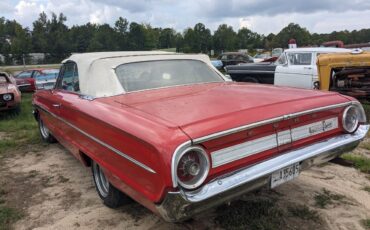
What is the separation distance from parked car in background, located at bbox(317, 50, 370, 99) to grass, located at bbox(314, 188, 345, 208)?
4741mm

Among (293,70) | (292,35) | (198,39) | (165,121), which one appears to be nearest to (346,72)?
(293,70)

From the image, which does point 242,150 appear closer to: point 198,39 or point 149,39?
point 198,39

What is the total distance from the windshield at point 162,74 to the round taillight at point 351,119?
1521 mm

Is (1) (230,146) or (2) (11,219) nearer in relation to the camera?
(1) (230,146)

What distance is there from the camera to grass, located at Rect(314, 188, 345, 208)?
3.73 metres

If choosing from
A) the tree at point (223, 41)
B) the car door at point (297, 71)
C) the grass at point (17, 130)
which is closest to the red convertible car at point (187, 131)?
the grass at point (17, 130)

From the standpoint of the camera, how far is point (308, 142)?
10.5 ft

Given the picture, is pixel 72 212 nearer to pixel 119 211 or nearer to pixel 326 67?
pixel 119 211

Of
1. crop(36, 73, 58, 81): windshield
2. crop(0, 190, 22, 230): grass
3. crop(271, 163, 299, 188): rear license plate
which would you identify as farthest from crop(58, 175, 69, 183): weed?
crop(36, 73, 58, 81): windshield

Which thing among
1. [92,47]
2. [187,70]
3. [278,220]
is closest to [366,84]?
[187,70]

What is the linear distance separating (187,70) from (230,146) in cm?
190

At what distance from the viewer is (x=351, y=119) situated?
3586 millimetres

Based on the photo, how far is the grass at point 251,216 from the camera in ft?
10.8

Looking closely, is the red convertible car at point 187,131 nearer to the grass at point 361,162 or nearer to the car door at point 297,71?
the grass at point 361,162
